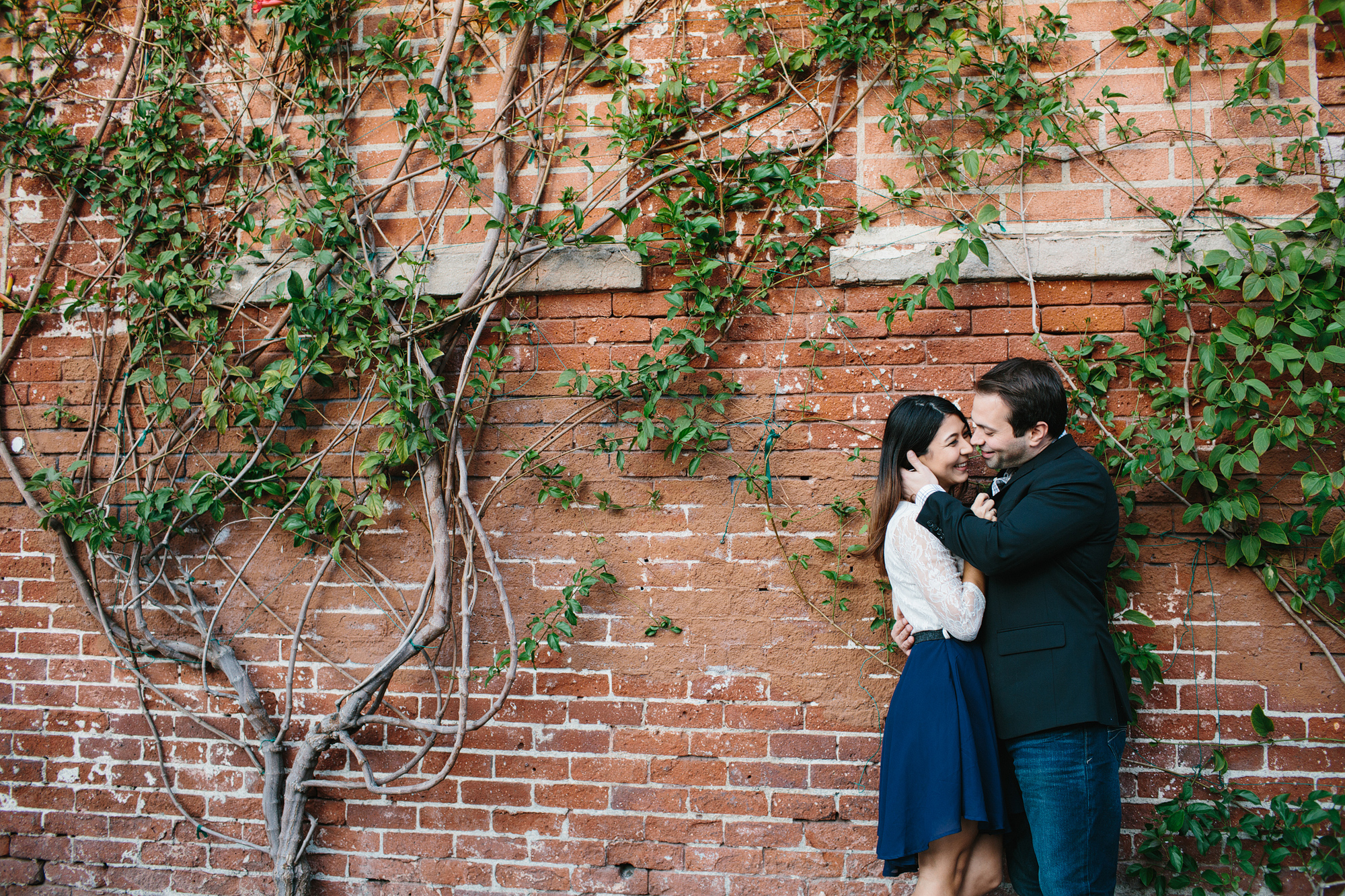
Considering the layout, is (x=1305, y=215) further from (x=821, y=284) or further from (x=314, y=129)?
(x=314, y=129)

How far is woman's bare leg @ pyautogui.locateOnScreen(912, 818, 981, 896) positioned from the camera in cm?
210

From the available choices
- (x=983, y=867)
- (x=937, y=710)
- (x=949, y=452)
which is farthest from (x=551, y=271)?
(x=983, y=867)

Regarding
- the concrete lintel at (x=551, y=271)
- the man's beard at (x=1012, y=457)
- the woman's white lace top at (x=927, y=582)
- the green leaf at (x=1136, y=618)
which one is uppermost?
the concrete lintel at (x=551, y=271)

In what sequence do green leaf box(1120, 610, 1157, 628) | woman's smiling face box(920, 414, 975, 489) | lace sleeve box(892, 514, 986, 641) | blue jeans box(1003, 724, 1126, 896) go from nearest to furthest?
blue jeans box(1003, 724, 1126, 896) < lace sleeve box(892, 514, 986, 641) < woman's smiling face box(920, 414, 975, 489) < green leaf box(1120, 610, 1157, 628)

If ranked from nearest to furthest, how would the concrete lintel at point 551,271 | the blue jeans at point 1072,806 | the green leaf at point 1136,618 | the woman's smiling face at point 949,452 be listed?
the blue jeans at point 1072,806 → the woman's smiling face at point 949,452 → the green leaf at point 1136,618 → the concrete lintel at point 551,271

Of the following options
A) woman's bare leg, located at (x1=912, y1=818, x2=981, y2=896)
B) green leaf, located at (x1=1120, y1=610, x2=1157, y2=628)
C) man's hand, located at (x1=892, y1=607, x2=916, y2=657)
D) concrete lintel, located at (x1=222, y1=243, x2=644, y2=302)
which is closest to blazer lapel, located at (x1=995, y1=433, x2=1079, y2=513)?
man's hand, located at (x1=892, y1=607, x2=916, y2=657)

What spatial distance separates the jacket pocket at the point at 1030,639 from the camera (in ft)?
6.70

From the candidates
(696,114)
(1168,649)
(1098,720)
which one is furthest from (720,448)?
(1168,649)

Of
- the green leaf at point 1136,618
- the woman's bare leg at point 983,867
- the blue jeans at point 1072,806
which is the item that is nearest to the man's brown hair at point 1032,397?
the green leaf at point 1136,618

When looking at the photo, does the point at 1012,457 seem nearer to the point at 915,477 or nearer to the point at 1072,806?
the point at 915,477

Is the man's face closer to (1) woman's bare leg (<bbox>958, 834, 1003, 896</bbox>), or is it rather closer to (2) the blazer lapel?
(2) the blazer lapel

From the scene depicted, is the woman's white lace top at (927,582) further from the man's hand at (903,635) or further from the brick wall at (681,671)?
the brick wall at (681,671)

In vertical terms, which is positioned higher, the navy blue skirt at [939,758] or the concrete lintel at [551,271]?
the concrete lintel at [551,271]

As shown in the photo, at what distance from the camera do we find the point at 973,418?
223 cm
